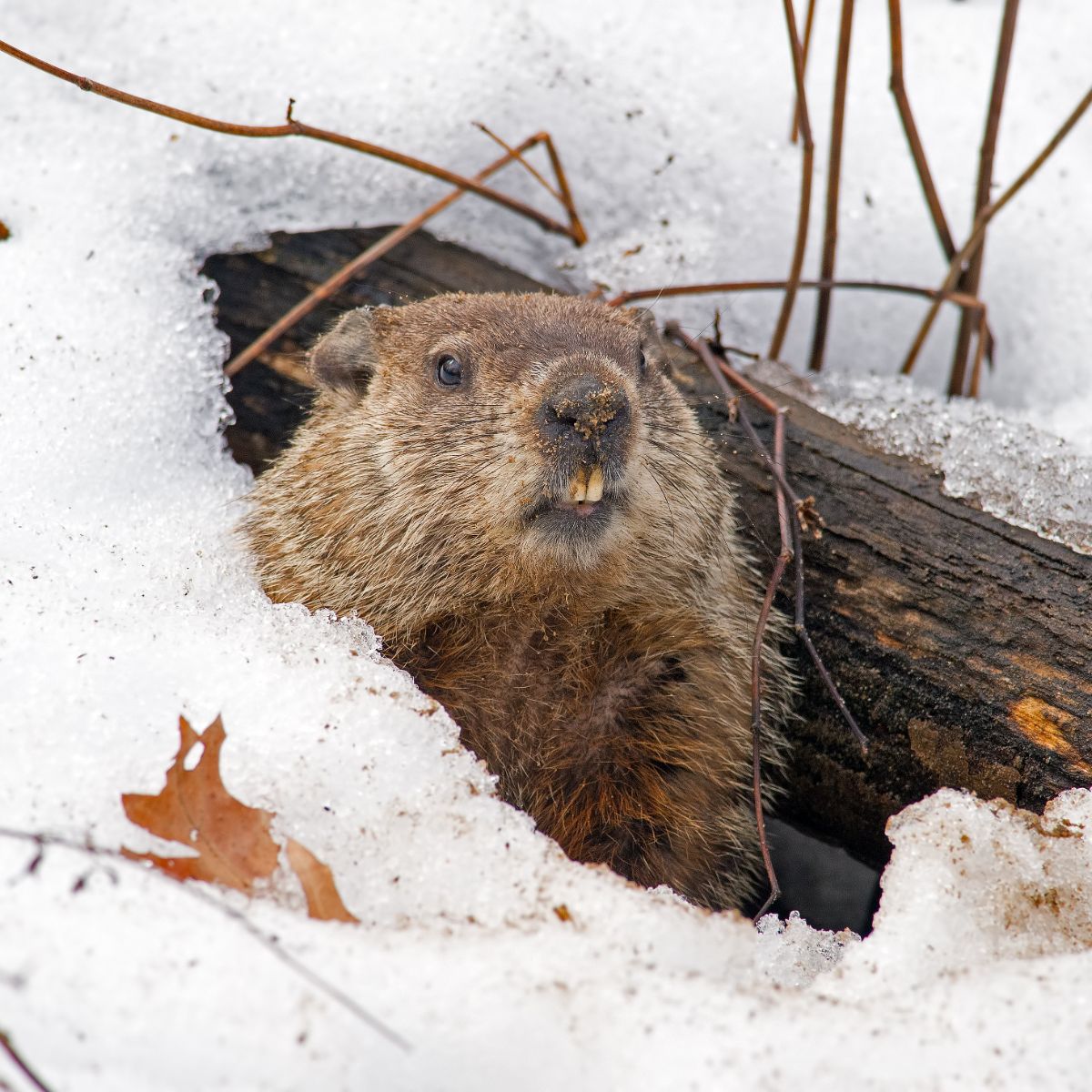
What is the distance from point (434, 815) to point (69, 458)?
1.72 m

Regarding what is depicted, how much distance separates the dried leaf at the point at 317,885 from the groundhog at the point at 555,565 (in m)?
0.98

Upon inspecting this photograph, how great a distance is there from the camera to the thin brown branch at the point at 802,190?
3703 millimetres

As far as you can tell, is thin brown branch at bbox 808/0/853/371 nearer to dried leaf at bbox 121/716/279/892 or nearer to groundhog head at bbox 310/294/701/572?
groundhog head at bbox 310/294/701/572

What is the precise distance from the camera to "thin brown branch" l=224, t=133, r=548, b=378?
3.94 m

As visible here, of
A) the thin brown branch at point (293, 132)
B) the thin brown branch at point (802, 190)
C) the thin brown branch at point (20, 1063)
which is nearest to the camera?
the thin brown branch at point (20, 1063)

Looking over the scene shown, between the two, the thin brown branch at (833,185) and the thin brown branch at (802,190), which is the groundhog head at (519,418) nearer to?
the thin brown branch at (802,190)

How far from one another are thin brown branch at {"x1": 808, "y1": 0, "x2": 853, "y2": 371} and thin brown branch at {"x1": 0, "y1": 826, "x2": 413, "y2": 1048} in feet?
10.3

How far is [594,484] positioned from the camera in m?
2.77

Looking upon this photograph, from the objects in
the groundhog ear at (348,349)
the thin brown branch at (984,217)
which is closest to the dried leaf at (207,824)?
the groundhog ear at (348,349)

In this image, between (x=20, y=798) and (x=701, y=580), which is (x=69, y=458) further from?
(x=701, y=580)

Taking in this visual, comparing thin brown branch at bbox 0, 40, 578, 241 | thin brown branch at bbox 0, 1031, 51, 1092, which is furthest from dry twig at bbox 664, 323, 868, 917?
thin brown branch at bbox 0, 1031, 51, 1092

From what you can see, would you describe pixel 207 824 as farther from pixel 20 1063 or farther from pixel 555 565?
pixel 555 565

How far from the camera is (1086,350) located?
4.01m

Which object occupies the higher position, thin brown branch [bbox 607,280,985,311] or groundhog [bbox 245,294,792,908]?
thin brown branch [bbox 607,280,985,311]
